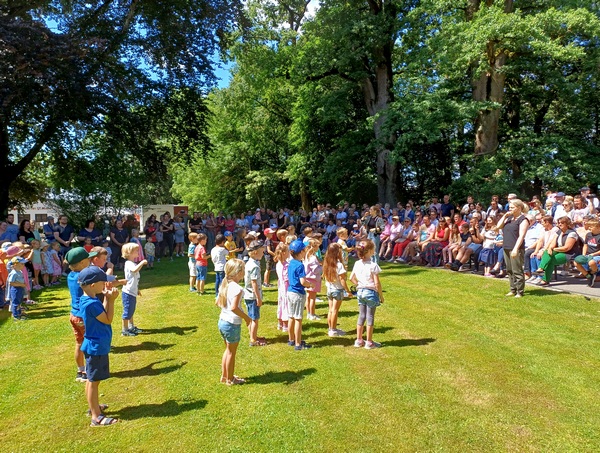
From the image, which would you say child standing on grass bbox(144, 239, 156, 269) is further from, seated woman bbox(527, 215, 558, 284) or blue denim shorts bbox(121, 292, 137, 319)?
seated woman bbox(527, 215, 558, 284)

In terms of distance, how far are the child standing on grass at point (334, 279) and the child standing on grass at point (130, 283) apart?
3.03m

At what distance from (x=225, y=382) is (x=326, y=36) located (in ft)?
64.4

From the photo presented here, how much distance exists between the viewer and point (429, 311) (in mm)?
8664

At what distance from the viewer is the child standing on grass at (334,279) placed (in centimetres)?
708

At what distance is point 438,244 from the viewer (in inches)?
544

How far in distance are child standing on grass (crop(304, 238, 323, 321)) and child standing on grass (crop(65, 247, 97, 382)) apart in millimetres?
3432

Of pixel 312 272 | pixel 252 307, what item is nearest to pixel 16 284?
pixel 252 307

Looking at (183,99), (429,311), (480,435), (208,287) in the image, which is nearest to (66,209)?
(183,99)

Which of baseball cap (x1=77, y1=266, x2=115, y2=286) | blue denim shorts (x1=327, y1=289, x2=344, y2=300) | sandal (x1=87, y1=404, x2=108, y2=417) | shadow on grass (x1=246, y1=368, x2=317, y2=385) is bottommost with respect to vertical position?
sandal (x1=87, y1=404, x2=108, y2=417)

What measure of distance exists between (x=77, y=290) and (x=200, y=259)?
4978 mm

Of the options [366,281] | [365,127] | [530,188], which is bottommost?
[366,281]

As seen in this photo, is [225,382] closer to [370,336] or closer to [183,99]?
[370,336]

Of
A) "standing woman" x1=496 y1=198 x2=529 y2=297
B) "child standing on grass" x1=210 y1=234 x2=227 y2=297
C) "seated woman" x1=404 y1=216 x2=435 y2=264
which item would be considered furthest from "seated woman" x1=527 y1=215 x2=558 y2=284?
"child standing on grass" x1=210 y1=234 x2=227 y2=297

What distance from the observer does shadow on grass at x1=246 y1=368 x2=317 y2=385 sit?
5.50m
